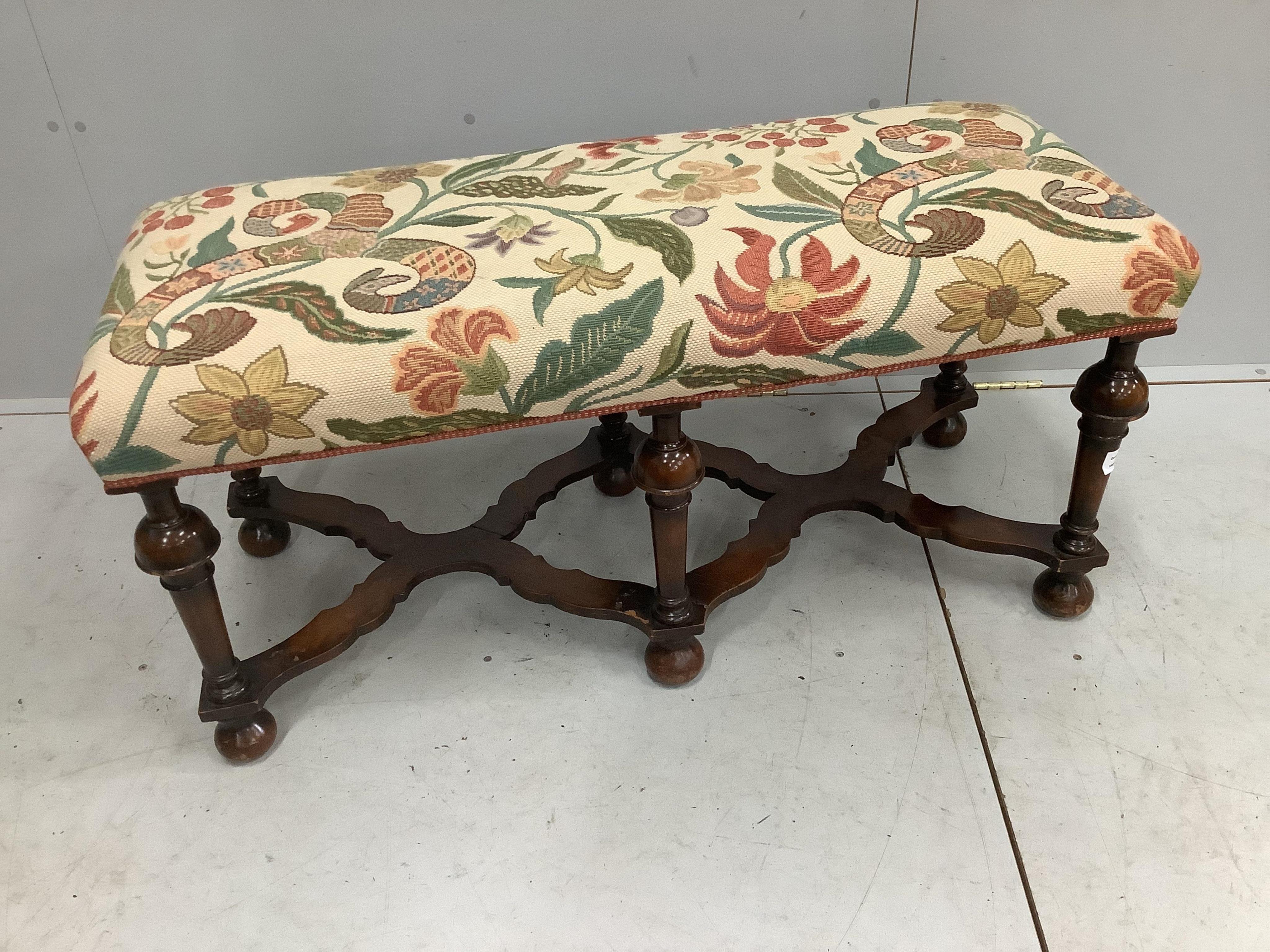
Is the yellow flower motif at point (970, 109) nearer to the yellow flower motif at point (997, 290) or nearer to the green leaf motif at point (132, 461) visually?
the yellow flower motif at point (997, 290)

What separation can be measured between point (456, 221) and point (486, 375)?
0.55ft

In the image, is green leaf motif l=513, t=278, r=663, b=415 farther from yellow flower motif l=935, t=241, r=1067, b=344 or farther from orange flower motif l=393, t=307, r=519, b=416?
yellow flower motif l=935, t=241, r=1067, b=344

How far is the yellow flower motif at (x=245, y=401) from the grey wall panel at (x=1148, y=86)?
2.68 ft

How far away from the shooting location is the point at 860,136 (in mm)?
890

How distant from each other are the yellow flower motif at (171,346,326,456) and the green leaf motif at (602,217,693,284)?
246mm

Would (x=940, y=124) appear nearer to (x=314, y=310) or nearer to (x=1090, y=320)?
(x=1090, y=320)

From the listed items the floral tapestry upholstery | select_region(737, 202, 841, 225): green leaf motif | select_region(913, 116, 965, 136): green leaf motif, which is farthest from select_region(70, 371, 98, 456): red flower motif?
select_region(913, 116, 965, 136): green leaf motif

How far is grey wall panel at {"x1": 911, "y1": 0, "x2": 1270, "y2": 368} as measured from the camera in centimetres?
112

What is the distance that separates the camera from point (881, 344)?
2.40 feet

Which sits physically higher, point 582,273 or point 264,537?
point 582,273

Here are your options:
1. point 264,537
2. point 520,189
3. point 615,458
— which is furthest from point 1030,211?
point 264,537

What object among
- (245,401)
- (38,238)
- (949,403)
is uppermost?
(245,401)

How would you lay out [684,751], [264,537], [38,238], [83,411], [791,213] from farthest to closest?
[38,238] → [264,537] → [684,751] → [791,213] → [83,411]

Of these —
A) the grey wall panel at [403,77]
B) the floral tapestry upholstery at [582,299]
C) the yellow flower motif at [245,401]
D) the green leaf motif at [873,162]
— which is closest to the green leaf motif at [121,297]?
the floral tapestry upholstery at [582,299]
